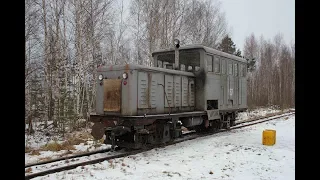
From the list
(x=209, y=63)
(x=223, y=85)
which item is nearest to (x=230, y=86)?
(x=223, y=85)

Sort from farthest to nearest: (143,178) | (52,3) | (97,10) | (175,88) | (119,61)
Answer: (119,61)
(97,10)
(52,3)
(175,88)
(143,178)

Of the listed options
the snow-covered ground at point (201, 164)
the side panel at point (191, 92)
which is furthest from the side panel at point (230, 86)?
the snow-covered ground at point (201, 164)

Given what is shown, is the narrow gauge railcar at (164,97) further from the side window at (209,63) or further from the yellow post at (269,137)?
the yellow post at (269,137)

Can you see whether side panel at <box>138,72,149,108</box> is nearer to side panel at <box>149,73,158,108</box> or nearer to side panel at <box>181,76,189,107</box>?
side panel at <box>149,73,158,108</box>

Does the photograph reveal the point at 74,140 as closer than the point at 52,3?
Yes

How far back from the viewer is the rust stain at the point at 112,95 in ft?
27.8

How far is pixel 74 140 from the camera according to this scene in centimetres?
1068

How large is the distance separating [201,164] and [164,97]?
3.25m

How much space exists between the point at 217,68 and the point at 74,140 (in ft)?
20.8

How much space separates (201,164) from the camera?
264 inches
